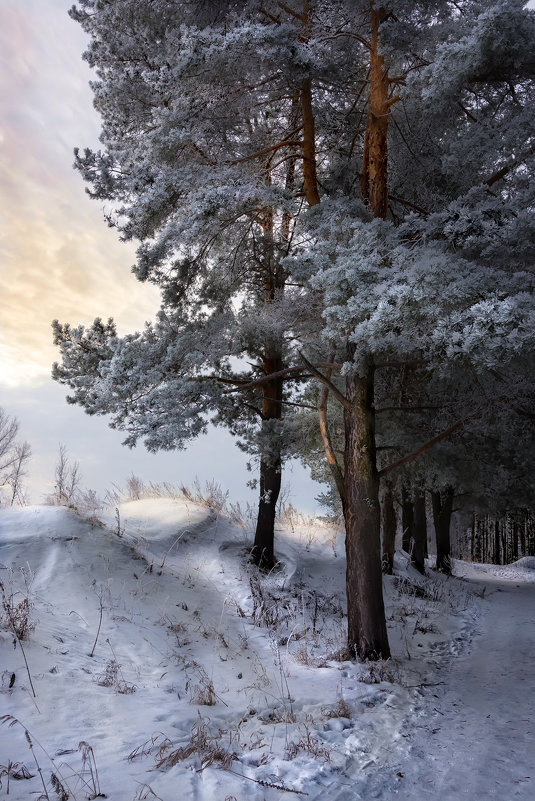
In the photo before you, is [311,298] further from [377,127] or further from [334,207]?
[377,127]

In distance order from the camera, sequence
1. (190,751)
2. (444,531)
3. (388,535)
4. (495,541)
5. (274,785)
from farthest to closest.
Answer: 1. (495,541)
2. (444,531)
3. (388,535)
4. (190,751)
5. (274,785)

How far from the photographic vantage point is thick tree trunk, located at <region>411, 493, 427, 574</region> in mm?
16619

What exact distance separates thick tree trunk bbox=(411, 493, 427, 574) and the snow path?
8.92m

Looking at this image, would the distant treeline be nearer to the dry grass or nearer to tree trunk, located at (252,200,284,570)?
tree trunk, located at (252,200,284,570)

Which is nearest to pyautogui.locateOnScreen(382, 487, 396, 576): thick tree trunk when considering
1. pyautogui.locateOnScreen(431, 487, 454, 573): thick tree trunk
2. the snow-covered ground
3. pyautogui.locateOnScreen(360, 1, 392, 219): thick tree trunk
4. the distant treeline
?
pyautogui.locateOnScreen(431, 487, 454, 573): thick tree trunk

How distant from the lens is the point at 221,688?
5172mm

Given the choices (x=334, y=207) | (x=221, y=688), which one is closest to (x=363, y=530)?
(x=221, y=688)

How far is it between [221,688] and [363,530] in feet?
9.63

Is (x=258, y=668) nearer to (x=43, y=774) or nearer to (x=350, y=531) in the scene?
(x=350, y=531)

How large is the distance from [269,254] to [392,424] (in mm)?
4751

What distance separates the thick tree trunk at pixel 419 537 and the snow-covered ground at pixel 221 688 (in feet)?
19.2

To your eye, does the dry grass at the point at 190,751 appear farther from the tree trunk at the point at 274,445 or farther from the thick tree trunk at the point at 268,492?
the thick tree trunk at the point at 268,492

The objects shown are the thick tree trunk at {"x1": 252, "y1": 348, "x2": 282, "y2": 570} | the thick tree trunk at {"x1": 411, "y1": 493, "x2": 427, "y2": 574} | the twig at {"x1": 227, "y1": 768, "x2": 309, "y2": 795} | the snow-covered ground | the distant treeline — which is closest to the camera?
the twig at {"x1": 227, "y1": 768, "x2": 309, "y2": 795}

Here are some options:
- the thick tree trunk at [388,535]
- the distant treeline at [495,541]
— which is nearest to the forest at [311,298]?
the thick tree trunk at [388,535]
